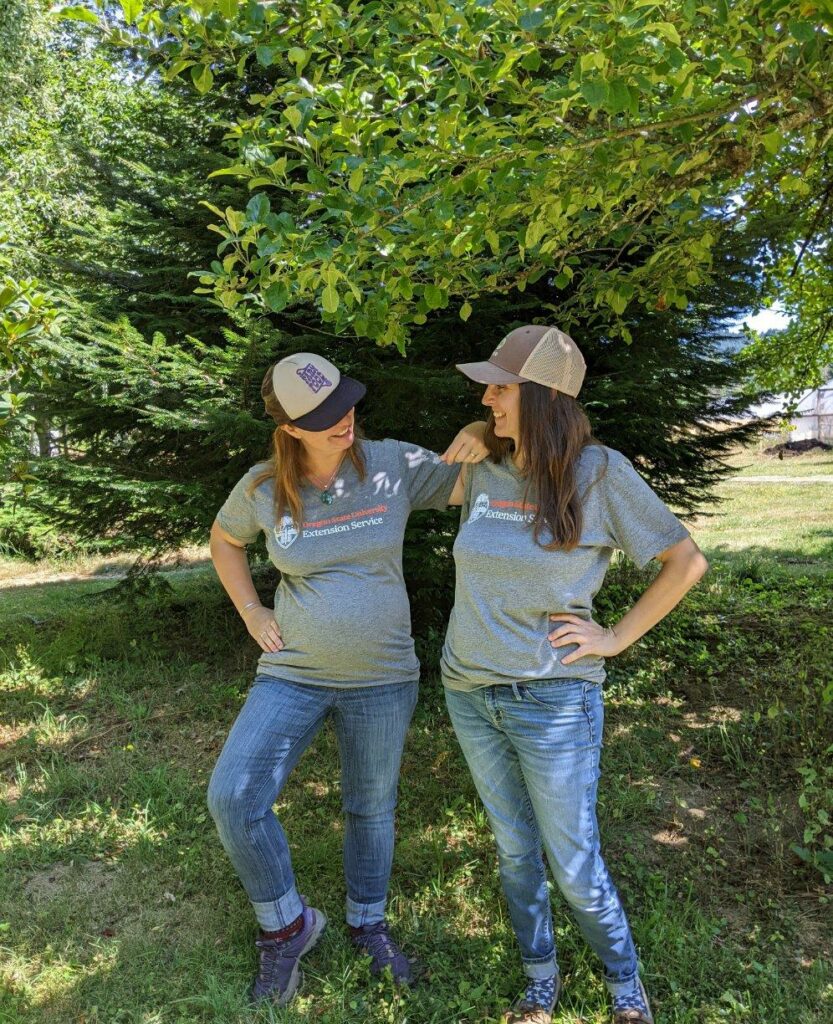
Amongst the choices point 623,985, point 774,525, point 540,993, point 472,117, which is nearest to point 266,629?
point 540,993

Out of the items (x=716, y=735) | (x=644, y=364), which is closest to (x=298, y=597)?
(x=716, y=735)

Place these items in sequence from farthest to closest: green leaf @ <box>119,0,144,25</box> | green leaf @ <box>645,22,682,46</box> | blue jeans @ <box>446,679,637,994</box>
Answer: blue jeans @ <box>446,679,637,994</box> < green leaf @ <box>119,0,144,25</box> < green leaf @ <box>645,22,682,46</box>

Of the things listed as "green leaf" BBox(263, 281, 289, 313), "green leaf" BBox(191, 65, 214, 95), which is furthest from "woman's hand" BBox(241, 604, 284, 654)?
"green leaf" BBox(191, 65, 214, 95)

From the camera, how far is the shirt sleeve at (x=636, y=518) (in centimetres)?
233

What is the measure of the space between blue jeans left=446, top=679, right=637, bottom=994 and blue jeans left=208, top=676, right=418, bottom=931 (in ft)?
1.10

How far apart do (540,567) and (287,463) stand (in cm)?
95

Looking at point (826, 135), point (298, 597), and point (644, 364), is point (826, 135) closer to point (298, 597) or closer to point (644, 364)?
point (644, 364)

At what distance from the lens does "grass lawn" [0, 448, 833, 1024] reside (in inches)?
109

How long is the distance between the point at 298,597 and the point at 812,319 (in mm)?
6447

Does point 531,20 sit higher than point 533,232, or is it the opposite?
point 531,20

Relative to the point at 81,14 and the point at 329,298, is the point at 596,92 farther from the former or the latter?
the point at 81,14

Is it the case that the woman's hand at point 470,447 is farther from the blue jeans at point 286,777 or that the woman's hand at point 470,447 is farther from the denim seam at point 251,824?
the denim seam at point 251,824

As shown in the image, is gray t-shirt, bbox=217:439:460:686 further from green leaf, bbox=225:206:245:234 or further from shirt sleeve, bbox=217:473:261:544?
green leaf, bbox=225:206:245:234

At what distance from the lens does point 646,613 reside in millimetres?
2410
